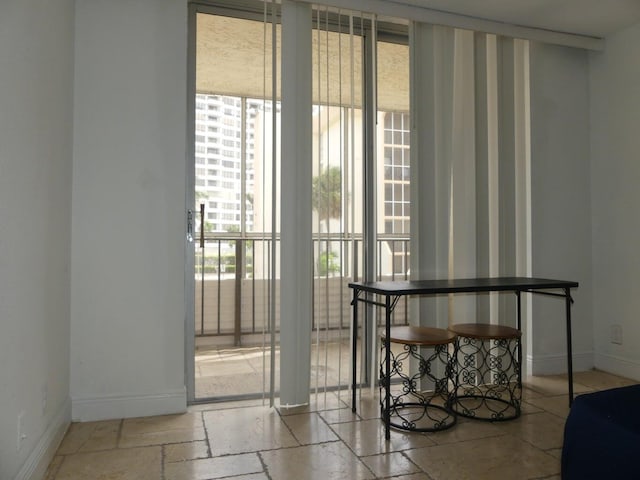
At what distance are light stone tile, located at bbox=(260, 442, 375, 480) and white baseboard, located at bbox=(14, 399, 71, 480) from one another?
34.7 inches

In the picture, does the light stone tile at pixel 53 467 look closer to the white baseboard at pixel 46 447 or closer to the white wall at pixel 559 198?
the white baseboard at pixel 46 447

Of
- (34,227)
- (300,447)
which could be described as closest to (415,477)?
(300,447)

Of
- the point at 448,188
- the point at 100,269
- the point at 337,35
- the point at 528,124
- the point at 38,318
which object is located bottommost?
the point at 38,318

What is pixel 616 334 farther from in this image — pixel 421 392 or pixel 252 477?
pixel 252 477

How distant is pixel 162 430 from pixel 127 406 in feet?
0.95

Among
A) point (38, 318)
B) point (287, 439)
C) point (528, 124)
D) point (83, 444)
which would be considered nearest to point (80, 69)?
point (38, 318)

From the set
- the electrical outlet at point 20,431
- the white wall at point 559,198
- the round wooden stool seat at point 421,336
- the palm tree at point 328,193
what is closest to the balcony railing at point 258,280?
the palm tree at point 328,193

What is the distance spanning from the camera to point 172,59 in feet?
8.59

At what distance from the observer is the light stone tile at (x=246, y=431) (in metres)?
2.19

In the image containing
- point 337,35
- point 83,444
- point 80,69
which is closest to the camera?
point 83,444

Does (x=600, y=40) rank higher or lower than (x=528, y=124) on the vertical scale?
higher

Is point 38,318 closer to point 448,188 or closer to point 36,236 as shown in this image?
point 36,236

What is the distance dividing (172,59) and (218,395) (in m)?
2.01

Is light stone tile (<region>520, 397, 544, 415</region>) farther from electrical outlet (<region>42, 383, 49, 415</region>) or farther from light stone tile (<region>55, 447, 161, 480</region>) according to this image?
electrical outlet (<region>42, 383, 49, 415</region>)
